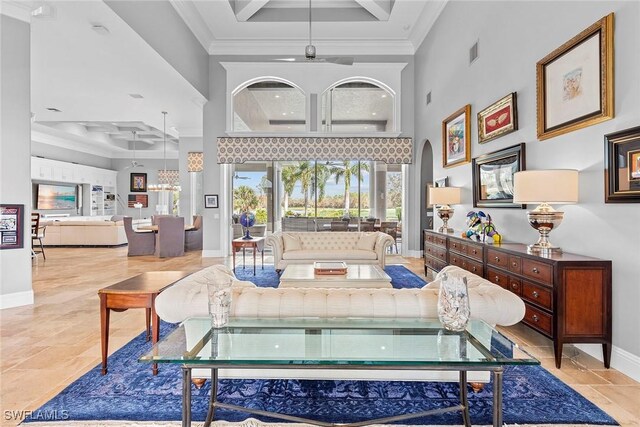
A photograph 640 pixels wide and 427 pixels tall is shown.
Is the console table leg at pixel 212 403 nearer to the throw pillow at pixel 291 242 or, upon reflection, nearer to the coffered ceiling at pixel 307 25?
the throw pillow at pixel 291 242

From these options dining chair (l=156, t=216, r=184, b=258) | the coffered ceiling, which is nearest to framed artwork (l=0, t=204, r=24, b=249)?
dining chair (l=156, t=216, r=184, b=258)

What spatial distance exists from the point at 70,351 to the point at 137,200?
13.9 meters

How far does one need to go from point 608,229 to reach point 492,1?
135 inches

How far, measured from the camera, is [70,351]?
2932 millimetres

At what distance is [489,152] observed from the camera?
4.61 m

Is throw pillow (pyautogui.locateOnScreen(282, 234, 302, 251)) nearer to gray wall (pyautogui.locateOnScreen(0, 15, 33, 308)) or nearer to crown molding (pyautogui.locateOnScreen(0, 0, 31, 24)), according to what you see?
gray wall (pyautogui.locateOnScreen(0, 15, 33, 308))

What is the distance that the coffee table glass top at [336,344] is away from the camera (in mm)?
1430

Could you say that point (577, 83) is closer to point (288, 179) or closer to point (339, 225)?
point (339, 225)

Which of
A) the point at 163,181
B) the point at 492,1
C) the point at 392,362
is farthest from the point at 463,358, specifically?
the point at 163,181

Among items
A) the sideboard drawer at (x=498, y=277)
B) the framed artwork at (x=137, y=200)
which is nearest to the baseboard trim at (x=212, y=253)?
the sideboard drawer at (x=498, y=277)

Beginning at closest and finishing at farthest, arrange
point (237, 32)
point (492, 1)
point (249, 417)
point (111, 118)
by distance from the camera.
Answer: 1. point (249, 417)
2. point (492, 1)
3. point (237, 32)
4. point (111, 118)

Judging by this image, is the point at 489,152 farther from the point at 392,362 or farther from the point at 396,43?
the point at 396,43

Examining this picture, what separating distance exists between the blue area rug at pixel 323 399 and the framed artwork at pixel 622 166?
4.65ft

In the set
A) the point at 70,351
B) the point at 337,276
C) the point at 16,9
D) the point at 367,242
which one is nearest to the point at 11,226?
the point at 70,351
